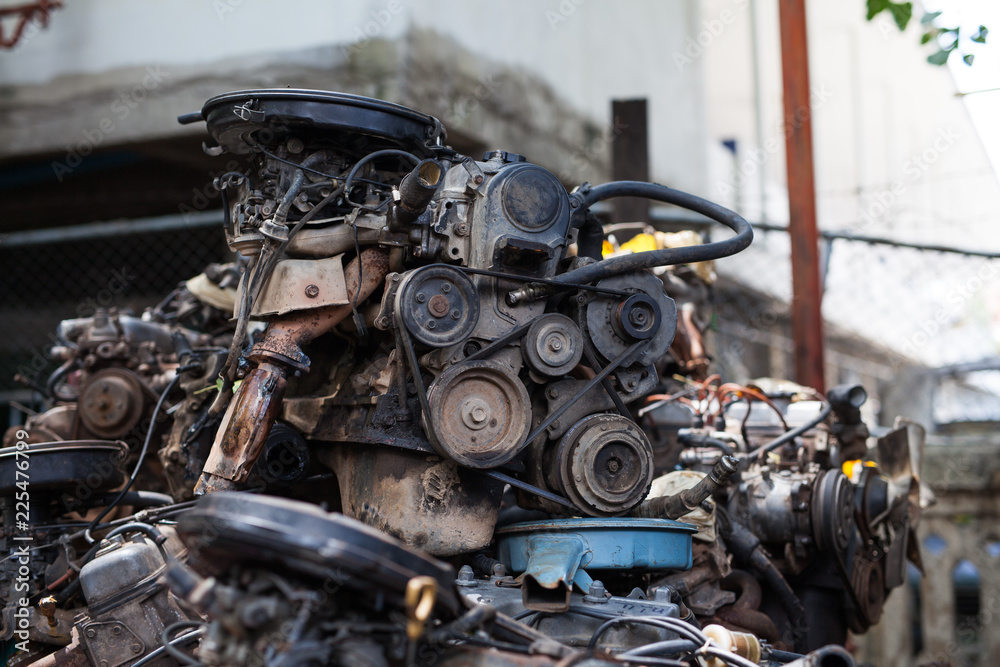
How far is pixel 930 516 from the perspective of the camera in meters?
6.69

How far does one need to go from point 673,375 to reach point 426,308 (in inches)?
92.6

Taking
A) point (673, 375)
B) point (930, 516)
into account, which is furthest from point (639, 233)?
point (930, 516)

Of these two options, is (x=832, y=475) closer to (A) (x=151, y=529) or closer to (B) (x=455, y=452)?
(B) (x=455, y=452)

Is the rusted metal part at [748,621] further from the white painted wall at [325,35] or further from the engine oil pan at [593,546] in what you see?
the white painted wall at [325,35]

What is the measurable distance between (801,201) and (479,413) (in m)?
4.28

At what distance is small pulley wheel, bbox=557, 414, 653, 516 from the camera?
291 cm

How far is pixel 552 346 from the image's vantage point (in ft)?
9.55

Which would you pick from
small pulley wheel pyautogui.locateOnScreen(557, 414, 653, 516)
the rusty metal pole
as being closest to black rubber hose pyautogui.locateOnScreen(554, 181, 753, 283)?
small pulley wheel pyautogui.locateOnScreen(557, 414, 653, 516)

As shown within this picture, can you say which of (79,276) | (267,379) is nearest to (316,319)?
(267,379)

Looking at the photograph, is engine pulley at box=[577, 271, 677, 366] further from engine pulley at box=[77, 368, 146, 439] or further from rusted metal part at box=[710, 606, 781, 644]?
engine pulley at box=[77, 368, 146, 439]

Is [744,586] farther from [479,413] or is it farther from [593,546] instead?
[479,413]

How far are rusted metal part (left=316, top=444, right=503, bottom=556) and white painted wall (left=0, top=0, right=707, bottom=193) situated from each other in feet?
15.5

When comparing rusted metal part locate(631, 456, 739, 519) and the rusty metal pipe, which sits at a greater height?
the rusty metal pipe

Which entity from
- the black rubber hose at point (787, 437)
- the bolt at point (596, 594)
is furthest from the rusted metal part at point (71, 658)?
the black rubber hose at point (787, 437)
